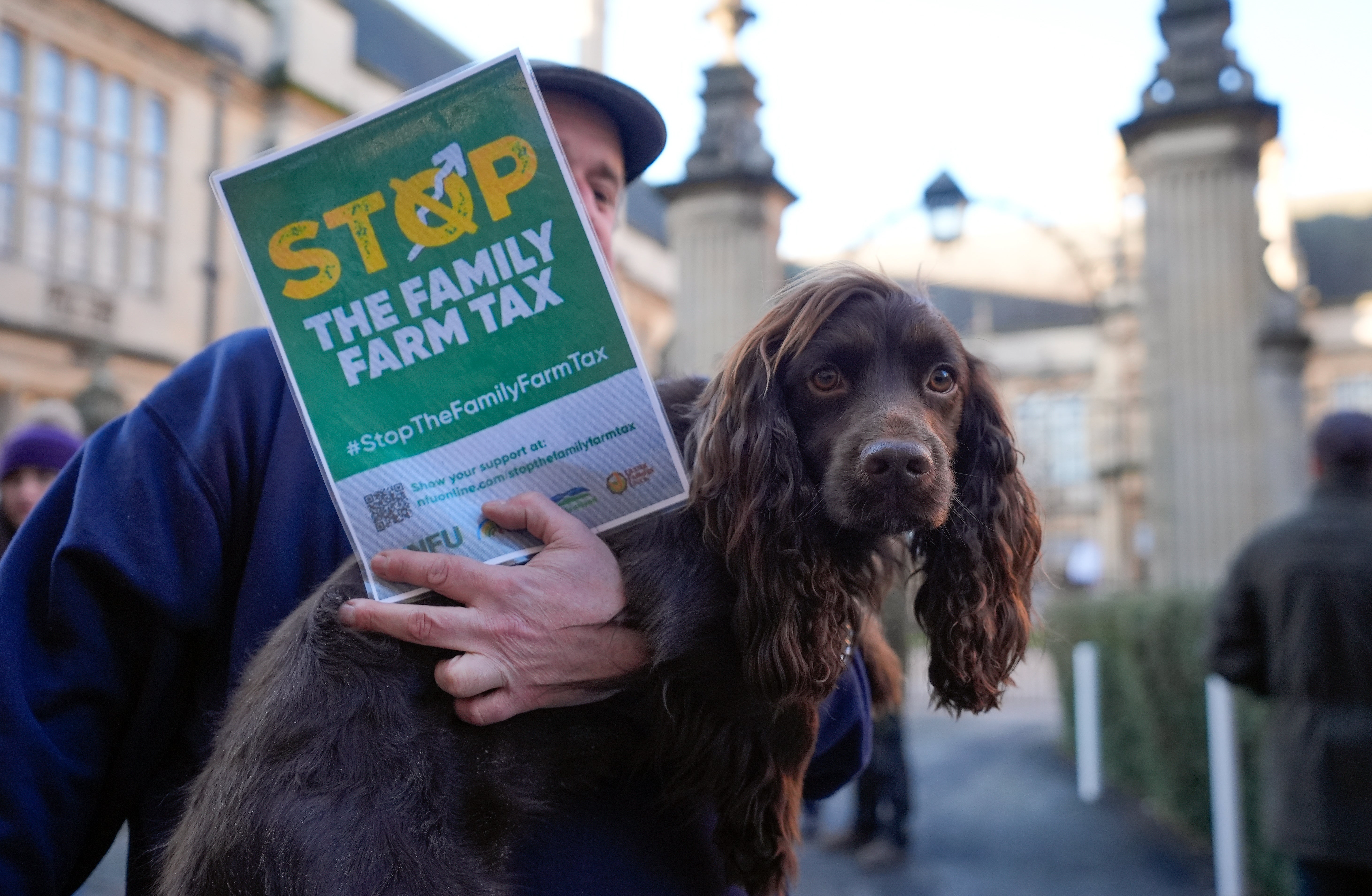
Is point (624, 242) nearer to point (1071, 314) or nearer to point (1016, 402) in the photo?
point (1016, 402)

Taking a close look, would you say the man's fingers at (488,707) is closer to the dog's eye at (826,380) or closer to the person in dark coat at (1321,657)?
the dog's eye at (826,380)

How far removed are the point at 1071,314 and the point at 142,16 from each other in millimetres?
39822

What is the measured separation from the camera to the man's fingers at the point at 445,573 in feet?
5.12

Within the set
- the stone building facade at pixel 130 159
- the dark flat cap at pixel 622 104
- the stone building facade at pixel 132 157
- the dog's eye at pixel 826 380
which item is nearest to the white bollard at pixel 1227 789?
the dark flat cap at pixel 622 104

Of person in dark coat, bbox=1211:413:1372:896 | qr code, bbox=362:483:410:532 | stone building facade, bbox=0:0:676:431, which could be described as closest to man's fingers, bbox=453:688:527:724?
qr code, bbox=362:483:410:532

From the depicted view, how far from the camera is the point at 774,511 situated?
1652mm

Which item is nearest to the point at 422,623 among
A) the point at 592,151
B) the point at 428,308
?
the point at 428,308

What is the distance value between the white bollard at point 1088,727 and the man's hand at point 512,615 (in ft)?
30.7

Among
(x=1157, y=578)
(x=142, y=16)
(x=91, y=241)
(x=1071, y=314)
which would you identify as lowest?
(x=1071, y=314)

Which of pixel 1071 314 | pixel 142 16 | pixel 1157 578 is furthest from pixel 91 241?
pixel 1071 314

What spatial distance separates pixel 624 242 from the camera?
3375cm

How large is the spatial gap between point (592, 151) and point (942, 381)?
0.90 metres

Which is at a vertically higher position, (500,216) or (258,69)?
(258,69)

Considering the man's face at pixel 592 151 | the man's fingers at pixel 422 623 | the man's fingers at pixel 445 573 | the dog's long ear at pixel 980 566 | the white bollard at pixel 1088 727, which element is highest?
the man's face at pixel 592 151
